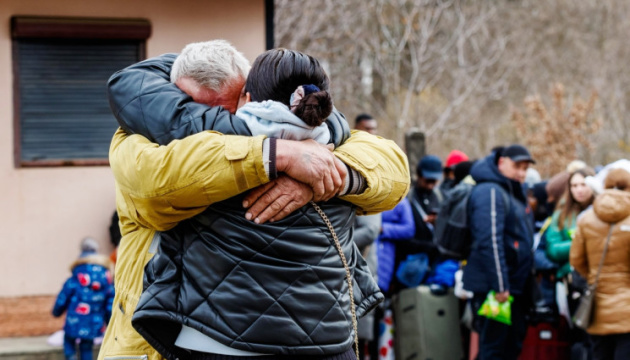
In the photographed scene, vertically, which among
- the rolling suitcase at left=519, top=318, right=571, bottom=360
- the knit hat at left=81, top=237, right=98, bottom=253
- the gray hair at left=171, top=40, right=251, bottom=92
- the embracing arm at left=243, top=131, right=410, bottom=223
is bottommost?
the rolling suitcase at left=519, top=318, right=571, bottom=360

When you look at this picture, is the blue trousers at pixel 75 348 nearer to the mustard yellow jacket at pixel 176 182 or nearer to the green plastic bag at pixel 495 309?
the green plastic bag at pixel 495 309

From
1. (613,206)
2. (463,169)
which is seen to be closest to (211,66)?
(613,206)

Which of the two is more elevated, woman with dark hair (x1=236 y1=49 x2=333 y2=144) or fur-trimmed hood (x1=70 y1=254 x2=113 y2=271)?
woman with dark hair (x1=236 y1=49 x2=333 y2=144)

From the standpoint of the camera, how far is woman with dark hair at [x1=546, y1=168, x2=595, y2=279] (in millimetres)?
8305

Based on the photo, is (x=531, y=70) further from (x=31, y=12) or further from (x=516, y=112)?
(x=31, y=12)

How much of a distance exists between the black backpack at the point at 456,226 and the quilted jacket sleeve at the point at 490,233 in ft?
0.28

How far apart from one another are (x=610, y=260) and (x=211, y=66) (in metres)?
4.68

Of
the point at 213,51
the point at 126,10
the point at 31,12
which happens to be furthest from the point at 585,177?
the point at 213,51

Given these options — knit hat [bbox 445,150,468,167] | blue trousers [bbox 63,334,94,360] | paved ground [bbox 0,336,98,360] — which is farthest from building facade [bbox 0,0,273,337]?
knit hat [bbox 445,150,468,167]

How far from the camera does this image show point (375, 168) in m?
3.15

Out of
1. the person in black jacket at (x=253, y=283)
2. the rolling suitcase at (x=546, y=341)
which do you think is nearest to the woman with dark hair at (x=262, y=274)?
the person in black jacket at (x=253, y=283)

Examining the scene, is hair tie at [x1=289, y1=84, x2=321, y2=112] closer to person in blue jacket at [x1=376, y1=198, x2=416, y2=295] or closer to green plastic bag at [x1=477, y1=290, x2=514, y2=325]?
green plastic bag at [x1=477, y1=290, x2=514, y2=325]

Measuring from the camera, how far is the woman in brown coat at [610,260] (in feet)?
22.5

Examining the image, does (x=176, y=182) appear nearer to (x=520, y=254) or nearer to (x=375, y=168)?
(x=375, y=168)
